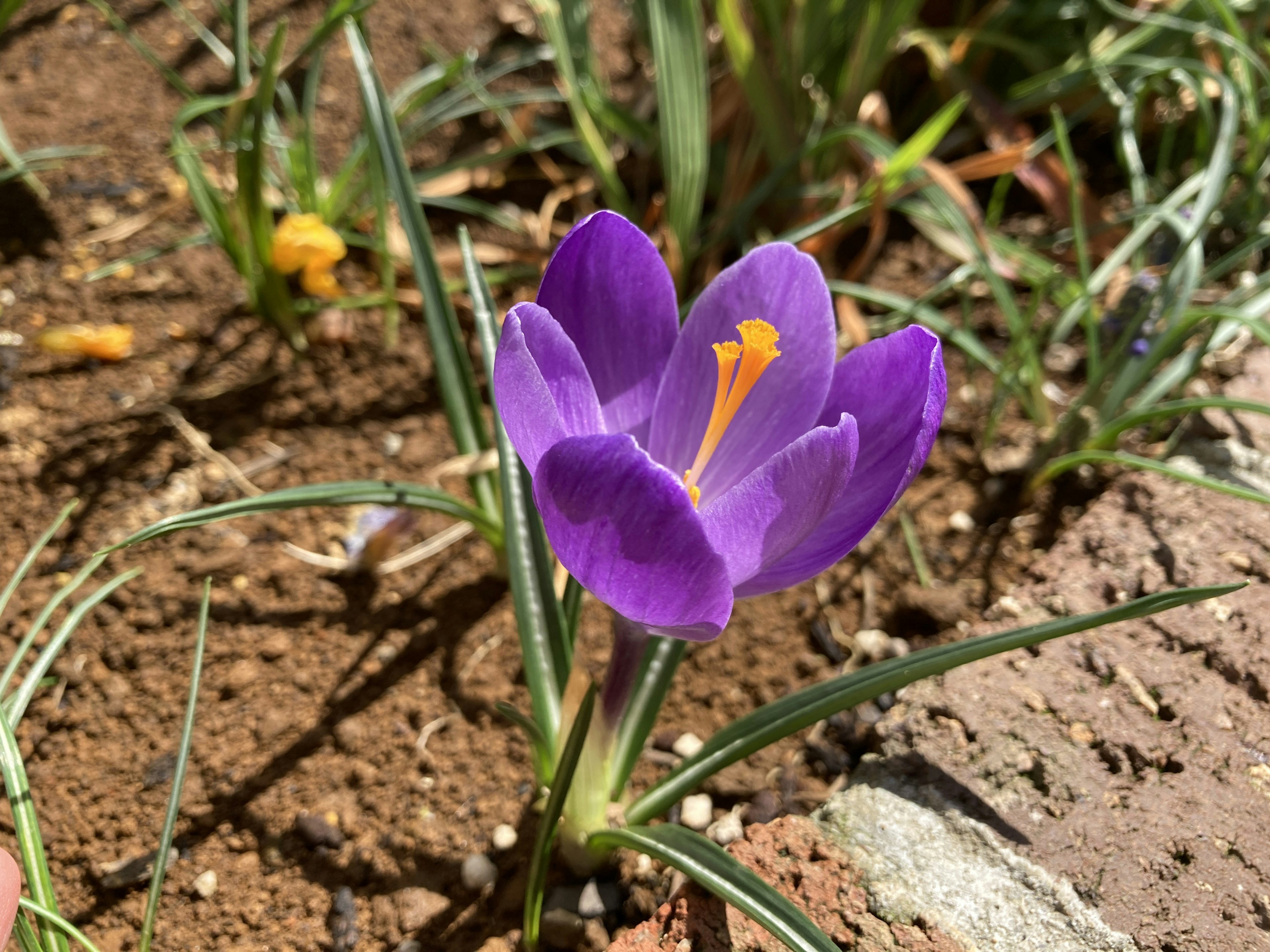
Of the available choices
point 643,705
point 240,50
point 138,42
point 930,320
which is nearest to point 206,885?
point 643,705

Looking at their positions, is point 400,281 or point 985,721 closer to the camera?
point 985,721

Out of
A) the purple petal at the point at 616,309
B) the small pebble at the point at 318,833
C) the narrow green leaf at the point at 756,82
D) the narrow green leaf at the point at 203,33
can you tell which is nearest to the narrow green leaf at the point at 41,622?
the small pebble at the point at 318,833

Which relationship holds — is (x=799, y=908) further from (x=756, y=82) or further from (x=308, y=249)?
(x=756, y=82)

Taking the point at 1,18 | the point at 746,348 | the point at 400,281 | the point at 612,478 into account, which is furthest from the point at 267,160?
the point at 612,478

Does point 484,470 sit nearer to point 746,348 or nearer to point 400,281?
point 746,348

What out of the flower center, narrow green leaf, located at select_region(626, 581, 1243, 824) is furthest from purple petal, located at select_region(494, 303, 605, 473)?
narrow green leaf, located at select_region(626, 581, 1243, 824)

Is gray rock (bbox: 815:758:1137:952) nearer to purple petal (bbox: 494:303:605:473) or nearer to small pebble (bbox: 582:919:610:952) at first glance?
small pebble (bbox: 582:919:610:952)
